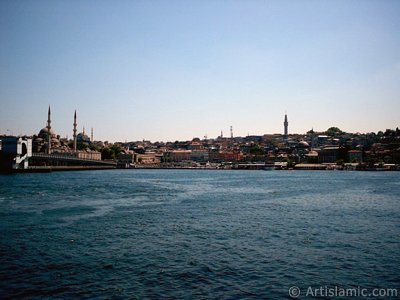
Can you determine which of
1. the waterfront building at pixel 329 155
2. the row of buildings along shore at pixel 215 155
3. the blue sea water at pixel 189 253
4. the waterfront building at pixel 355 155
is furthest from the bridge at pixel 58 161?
the waterfront building at pixel 355 155

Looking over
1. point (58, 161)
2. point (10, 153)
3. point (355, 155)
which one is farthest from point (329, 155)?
point (10, 153)

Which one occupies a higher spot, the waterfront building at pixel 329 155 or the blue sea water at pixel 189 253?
the waterfront building at pixel 329 155

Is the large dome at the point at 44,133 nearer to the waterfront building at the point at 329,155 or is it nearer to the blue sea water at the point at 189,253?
the waterfront building at the point at 329,155

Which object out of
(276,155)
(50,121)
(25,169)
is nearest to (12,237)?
(25,169)

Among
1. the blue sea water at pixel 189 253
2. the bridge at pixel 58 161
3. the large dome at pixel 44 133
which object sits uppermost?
the large dome at pixel 44 133

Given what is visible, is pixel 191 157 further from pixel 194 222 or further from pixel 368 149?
pixel 194 222

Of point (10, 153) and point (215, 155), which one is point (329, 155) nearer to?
point (215, 155)

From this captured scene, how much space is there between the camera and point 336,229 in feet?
60.2

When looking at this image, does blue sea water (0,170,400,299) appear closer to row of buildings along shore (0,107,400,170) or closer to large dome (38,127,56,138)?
row of buildings along shore (0,107,400,170)

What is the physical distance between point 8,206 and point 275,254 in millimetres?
19947

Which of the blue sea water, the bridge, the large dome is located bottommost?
the blue sea water

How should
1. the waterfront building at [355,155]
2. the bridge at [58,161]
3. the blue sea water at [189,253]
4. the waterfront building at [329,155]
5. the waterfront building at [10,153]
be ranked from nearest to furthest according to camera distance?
the blue sea water at [189,253]
the waterfront building at [10,153]
the bridge at [58,161]
the waterfront building at [355,155]
the waterfront building at [329,155]

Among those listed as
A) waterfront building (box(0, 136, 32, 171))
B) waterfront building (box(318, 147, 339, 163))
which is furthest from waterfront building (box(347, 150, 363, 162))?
waterfront building (box(0, 136, 32, 171))

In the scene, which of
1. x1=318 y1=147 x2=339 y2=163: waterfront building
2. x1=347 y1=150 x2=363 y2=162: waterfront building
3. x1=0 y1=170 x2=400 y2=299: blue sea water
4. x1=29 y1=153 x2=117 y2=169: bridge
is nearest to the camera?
x1=0 y1=170 x2=400 y2=299: blue sea water
